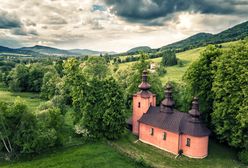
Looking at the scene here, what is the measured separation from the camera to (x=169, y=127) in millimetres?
32500

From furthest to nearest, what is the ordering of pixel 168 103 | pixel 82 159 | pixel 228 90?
pixel 168 103, pixel 228 90, pixel 82 159

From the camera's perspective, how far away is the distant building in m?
30.8

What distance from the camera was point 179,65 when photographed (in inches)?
4168

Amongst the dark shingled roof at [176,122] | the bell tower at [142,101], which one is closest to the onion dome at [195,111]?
the dark shingled roof at [176,122]

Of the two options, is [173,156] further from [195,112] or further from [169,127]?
[195,112]

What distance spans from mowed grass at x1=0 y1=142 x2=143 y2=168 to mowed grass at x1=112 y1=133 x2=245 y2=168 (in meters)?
1.92

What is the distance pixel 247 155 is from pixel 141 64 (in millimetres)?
24446

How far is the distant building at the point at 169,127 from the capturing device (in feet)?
101

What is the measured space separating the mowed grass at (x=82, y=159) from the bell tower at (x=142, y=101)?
7.64 meters

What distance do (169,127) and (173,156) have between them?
11.9 ft

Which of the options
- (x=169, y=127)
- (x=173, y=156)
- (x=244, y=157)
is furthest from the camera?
(x=169, y=127)

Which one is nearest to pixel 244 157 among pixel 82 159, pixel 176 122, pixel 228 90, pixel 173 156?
pixel 228 90

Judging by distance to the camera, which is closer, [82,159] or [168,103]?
[82,159]

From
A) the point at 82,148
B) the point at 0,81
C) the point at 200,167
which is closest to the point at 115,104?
the point at 82,148
